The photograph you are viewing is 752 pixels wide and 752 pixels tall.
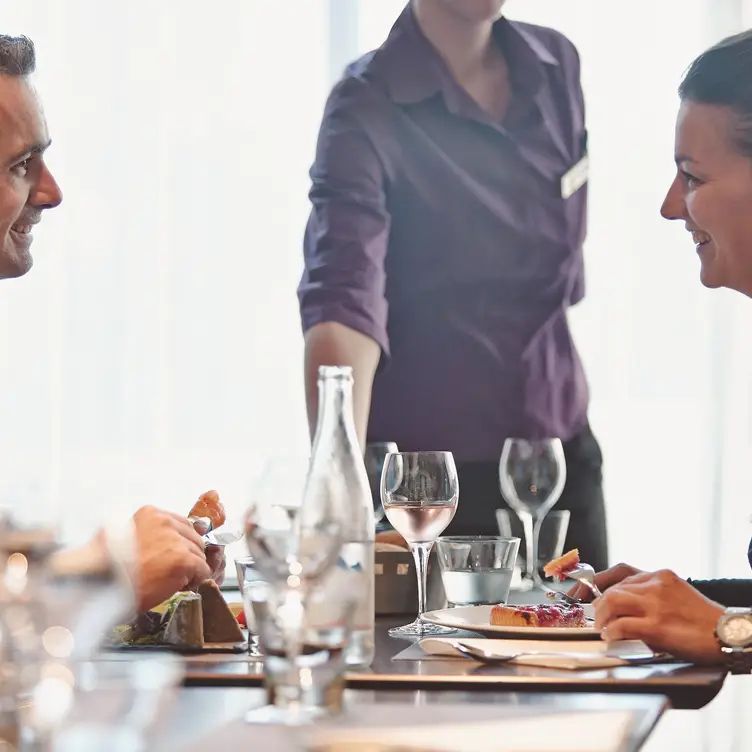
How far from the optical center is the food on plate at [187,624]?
1242 mm

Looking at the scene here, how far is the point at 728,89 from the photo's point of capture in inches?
78.6

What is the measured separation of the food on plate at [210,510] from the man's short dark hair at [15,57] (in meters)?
0.97

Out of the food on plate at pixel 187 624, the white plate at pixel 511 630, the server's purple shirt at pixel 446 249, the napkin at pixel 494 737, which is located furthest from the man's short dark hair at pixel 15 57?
the napkin at pixel 494 737

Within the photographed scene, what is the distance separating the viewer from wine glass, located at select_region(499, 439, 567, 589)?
1.95 meters

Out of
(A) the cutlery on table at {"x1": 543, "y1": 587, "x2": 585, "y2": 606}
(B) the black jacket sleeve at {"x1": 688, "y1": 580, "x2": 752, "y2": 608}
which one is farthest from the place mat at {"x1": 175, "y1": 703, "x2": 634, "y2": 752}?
(B) the black jacket sleeve at {"x1": 688, "y1": 580, "x2": 752, "y2": 608}

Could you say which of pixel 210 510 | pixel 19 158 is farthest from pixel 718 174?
pixel 19 158

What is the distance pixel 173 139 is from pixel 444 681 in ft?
9.37

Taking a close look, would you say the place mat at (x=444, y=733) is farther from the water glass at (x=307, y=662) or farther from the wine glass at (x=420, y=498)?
the wine glass at (x=420, y=498)

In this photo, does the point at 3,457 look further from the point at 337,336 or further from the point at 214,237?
the point at 337,336

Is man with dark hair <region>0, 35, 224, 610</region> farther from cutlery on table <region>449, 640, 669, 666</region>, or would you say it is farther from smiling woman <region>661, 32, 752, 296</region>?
cutlery on table <region>449, 640, 669, 666</region>

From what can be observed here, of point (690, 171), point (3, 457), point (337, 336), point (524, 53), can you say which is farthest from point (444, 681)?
point (3, 457)

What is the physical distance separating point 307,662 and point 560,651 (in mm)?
395

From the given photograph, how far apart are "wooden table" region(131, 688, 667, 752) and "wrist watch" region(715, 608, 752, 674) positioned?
244mm

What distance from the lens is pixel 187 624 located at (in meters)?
1.24
